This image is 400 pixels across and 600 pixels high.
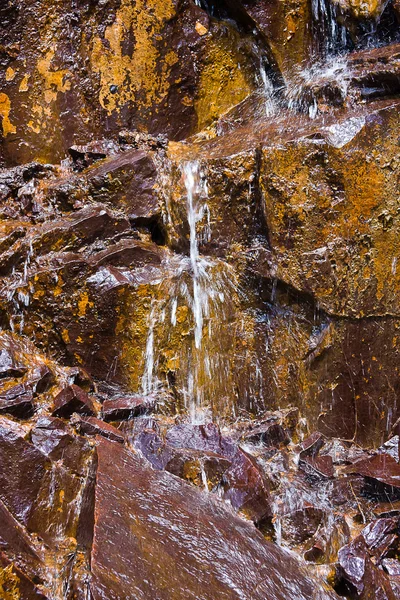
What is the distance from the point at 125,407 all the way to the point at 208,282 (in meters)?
1.42

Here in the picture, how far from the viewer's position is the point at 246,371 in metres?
5.69

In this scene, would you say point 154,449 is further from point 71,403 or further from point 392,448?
point 392,448

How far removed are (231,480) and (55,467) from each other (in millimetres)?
1249

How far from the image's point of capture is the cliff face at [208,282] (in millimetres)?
3914

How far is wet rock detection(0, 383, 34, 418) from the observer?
426 centimetres

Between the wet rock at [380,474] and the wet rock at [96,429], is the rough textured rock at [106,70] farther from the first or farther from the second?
the wet rock at [380,474]

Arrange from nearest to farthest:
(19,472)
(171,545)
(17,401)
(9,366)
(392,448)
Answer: (171,545) → (19,472) → (17,401) → (9,366) → (392,448)

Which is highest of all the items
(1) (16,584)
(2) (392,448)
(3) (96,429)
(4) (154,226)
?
(4) (154,226)

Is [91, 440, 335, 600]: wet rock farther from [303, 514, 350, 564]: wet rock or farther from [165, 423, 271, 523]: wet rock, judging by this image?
[303, 514, 350, 564]: wet rock

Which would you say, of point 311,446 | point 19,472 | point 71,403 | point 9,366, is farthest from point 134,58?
point 19,472

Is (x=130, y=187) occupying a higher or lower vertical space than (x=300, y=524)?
higher

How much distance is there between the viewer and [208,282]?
5.68m

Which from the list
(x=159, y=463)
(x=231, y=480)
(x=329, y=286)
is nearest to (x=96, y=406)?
(x=159, y=463)

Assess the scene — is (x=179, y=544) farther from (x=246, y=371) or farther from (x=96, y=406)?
(x=246, y=371)
